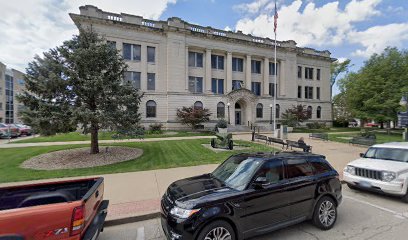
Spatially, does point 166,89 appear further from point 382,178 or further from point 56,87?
point 382,178

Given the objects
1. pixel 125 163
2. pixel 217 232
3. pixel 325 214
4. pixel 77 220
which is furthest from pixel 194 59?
pixel 77 220

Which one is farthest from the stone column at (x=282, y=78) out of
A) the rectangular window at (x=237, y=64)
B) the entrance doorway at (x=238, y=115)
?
the entrance doorway at (x=238, y=115)

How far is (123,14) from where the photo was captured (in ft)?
96.3

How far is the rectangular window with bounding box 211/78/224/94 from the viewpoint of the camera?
115 ft

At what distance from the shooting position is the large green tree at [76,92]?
33.8 ft

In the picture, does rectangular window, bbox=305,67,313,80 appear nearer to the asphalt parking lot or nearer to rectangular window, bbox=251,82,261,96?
rectangular window, bbox=251,82,261,96

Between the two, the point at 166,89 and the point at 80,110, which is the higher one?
the point at 166,89

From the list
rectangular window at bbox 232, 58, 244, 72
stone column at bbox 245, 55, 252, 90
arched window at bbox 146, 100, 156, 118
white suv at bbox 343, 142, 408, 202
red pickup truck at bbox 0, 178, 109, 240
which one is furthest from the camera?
rectangular window at bbox 232, 58, 244, 72

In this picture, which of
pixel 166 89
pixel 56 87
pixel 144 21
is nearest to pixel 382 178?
pixel 56 87

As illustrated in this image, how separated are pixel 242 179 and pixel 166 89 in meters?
28.5

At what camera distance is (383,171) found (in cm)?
625

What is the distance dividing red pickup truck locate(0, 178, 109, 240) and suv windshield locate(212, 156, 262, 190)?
2.46m

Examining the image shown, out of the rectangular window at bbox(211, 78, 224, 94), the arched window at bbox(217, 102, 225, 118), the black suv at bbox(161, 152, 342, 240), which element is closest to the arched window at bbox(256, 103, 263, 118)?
the arched window at bbox(217, 102, 225, 118)

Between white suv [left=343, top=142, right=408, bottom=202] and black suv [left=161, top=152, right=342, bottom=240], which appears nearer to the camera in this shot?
black suv [left=161, top=152, right=342, bottom=240]
